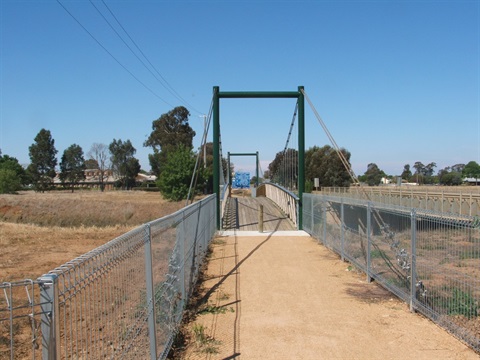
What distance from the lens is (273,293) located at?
841 centimetres

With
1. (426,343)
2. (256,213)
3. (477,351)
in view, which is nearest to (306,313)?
(426,343)

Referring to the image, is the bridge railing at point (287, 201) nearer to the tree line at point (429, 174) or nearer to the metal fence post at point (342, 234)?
the metal fence post at point (342, 234)

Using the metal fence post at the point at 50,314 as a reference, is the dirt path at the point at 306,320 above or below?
below

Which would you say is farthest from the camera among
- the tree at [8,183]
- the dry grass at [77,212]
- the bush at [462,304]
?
the tree at [8,183]

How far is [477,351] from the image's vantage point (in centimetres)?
525

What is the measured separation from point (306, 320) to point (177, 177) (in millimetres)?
45768

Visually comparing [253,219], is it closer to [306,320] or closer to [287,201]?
[287,201]

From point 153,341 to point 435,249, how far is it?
3826 mm

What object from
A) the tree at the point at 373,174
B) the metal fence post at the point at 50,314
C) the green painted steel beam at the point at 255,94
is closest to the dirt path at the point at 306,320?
the metal fence post at the point at 50,314

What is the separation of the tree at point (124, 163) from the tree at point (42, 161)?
12782 mm

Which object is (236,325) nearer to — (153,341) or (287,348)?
(287,348)

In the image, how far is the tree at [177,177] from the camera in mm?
51938

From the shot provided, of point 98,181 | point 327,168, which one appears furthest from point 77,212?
point 98,181

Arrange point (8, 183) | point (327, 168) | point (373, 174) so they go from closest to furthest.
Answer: point (8, 183), point (327, 168), point (373, 174)
